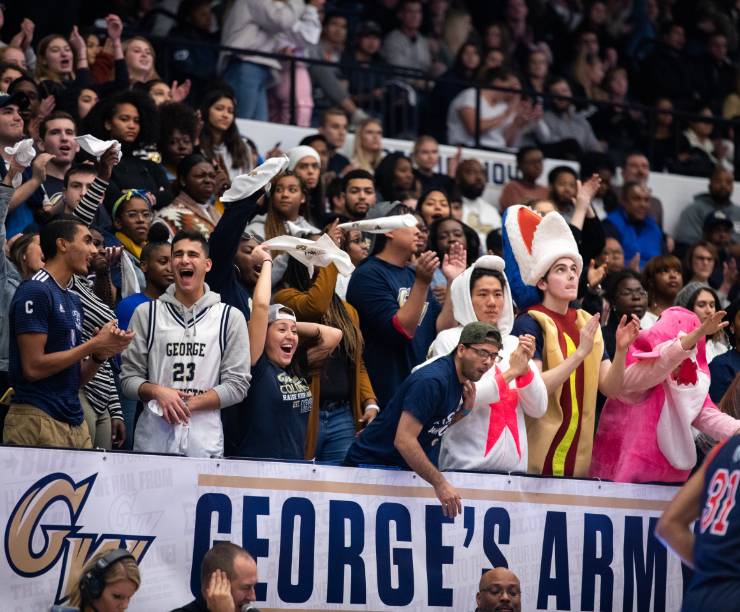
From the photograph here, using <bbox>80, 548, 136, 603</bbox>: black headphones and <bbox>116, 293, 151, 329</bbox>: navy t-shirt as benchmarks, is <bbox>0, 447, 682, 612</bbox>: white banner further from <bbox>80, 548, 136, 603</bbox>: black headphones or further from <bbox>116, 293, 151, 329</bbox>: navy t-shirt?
<bbox>116, 293, 151, 329</bbox>: navy t-shirt

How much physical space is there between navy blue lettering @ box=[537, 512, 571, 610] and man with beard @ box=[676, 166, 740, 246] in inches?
320

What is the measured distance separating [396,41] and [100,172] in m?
7.85

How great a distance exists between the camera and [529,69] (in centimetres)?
1789

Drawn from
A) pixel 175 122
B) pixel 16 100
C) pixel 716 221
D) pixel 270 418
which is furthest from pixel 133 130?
pixel 716 221

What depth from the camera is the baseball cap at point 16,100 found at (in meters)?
10.1

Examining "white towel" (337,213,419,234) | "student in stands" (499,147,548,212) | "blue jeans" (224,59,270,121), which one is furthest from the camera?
"student in stands" (499,147,548,212)

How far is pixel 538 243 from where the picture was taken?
980 cm

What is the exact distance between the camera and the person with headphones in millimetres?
6996

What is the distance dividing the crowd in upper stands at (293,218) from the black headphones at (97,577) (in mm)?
1038

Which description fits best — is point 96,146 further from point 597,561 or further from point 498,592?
point 597,561

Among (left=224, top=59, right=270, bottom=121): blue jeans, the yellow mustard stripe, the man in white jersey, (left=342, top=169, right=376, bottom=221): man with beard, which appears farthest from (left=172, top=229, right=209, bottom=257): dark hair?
(left=224, top=59, right=270, bottom=121): blue jeans

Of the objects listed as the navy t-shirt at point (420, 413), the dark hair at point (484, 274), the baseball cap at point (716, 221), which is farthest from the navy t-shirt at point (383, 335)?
the baseball cap at point (716, 221)

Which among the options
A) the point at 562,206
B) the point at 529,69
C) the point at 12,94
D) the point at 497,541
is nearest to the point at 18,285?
the point at 12,94

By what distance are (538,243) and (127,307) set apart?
98.5 inches
